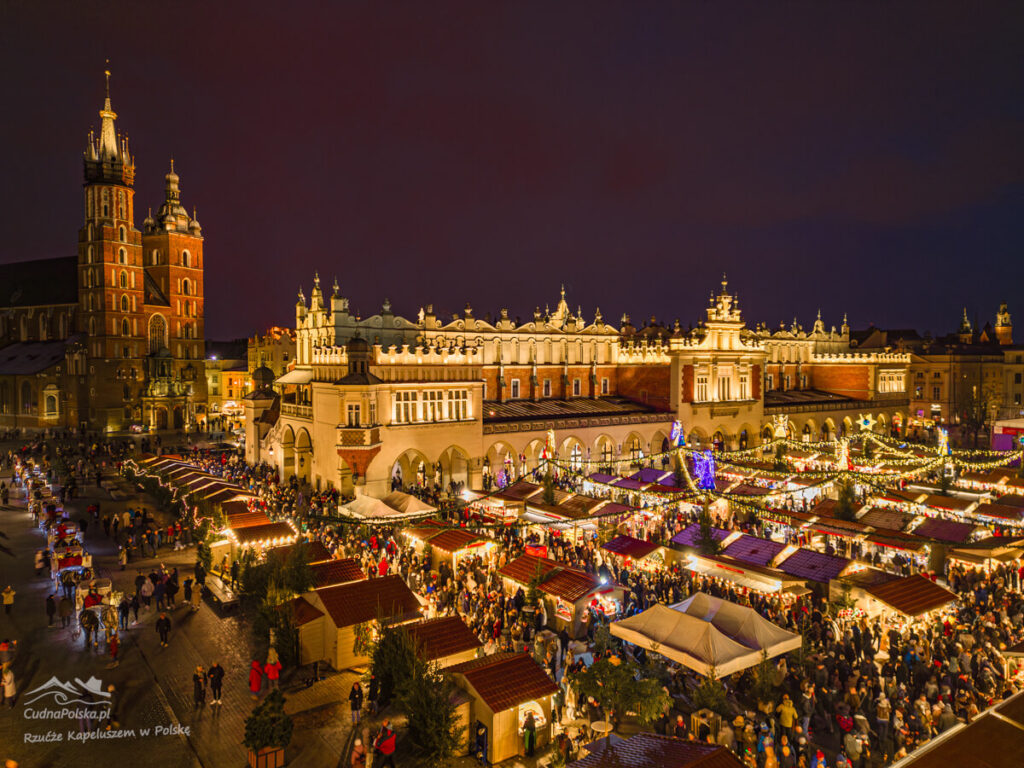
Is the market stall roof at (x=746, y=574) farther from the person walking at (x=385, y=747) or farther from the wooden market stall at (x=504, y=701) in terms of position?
the person walking at (x=385, y=747)

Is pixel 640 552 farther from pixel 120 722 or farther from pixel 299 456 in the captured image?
pixel 299 456

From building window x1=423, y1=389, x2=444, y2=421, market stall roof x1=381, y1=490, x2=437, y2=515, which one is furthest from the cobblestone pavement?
building window x1=423, y1=389, x2=444, y2=421

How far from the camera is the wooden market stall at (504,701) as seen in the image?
12.1 meters

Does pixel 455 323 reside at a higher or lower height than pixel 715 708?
higher

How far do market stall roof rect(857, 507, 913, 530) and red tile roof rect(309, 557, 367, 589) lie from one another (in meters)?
18.9

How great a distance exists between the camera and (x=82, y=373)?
61.0 metres

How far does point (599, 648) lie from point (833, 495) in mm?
21712

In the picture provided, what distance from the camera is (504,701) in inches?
478

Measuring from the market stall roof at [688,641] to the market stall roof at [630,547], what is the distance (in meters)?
6.32

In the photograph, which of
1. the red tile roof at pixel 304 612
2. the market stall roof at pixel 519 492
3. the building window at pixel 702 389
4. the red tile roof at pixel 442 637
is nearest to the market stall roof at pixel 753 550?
the market stall roof at pixel 519 492

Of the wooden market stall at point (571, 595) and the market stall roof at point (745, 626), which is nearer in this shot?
the market stall roof at point (745, 626)

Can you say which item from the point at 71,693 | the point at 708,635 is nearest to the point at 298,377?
the point at 71,693

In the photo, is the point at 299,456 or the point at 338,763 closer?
the point at 338,763

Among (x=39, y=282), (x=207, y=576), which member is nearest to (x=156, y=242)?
(x=39, y=282)
